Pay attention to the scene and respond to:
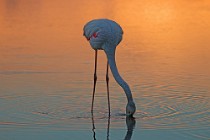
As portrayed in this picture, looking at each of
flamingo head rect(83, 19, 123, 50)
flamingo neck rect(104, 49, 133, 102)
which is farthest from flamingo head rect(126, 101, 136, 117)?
flamingo head rect(83, 19, 123, 50)

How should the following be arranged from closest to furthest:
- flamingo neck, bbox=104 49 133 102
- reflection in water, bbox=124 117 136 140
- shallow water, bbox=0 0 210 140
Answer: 1. reflection in water, bbox=124 117 136 140
2. shallow water, bbox=0 0 210 140
3. flamingo neck, bbox=104 49 133 102

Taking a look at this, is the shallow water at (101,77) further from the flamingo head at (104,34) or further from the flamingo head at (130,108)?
the flamingo head at (104,34)

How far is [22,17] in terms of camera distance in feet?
51.1

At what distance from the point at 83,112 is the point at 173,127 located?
1.16m

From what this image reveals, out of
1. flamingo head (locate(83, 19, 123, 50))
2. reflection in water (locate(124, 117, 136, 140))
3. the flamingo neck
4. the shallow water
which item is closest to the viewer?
A: reflection in water (locate(124, 117, 136, 140))

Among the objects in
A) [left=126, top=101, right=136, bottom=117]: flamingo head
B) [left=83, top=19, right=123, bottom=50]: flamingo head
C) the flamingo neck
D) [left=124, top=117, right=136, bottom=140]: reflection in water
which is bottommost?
[left=124, top=117, right=136, bottom=140]: reflection in water

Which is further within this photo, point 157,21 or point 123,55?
point 157,21

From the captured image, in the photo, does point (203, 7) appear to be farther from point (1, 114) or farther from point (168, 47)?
point (1, 114)

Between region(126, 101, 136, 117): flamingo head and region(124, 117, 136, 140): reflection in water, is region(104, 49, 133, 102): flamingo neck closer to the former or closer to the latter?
region(126, 101, 136, 117): flamingo head

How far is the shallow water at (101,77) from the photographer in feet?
21.8

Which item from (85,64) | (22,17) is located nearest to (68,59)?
(85,64)

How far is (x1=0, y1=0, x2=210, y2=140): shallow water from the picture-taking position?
262 inches

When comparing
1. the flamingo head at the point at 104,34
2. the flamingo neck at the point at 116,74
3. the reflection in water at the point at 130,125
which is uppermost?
the flamingo head at the point at 104,34

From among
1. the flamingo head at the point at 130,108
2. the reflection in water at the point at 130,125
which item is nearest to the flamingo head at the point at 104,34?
the flamingo head at the point at 130,108
